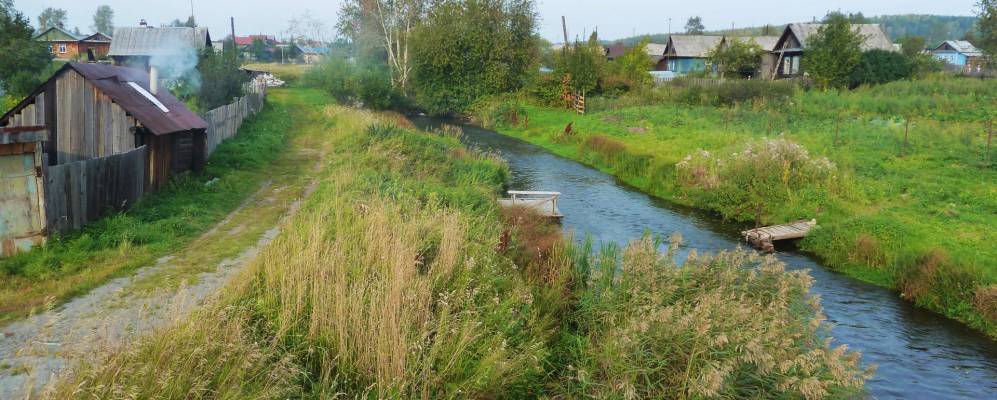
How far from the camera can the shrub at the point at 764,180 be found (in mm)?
19750

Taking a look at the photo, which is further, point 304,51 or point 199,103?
point 304,51

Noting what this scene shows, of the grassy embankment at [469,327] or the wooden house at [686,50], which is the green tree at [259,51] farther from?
the grassy embankment at [469,327]

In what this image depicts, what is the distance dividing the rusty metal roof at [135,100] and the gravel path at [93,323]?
428cm

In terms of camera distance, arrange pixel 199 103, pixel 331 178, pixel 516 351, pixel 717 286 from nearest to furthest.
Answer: pixel 516 351 → pixel 717 286 → pixel 331 178 → pixel 199 103

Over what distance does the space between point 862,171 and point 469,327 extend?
1825 cm

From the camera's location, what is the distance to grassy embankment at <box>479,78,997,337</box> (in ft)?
46.5

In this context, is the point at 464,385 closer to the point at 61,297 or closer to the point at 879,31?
the point at 61,297

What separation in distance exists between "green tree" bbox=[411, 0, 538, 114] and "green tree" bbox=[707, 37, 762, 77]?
15826mm

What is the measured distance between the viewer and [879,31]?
50125mm

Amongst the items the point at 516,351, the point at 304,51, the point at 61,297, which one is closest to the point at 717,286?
the point at 516,351

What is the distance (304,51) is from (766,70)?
7650 cm

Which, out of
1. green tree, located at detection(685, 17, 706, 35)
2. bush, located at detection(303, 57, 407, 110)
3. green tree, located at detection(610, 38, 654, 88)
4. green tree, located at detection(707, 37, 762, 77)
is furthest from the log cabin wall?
green tree, located at detection(685, 17, 706, 35)

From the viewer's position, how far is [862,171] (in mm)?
21094

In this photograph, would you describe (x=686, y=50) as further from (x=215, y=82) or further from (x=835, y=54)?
(x=215, y=82)
